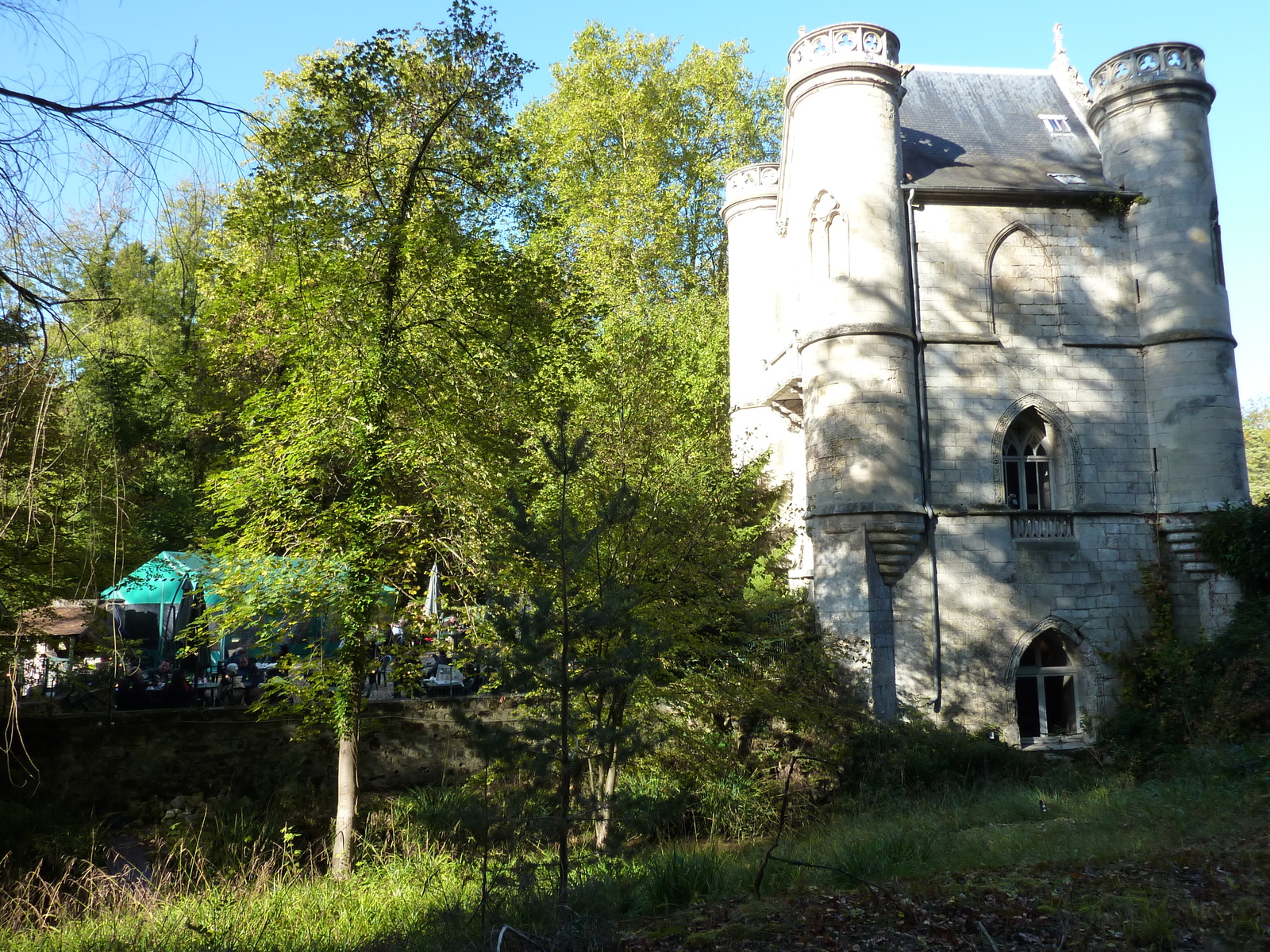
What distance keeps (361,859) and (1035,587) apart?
11.1m

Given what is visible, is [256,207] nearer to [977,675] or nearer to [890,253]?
[890,253]

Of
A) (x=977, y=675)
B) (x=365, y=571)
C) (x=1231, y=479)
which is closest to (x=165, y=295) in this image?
(x=365, y=571)

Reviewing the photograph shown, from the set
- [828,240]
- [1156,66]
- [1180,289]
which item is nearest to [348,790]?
[828,240]

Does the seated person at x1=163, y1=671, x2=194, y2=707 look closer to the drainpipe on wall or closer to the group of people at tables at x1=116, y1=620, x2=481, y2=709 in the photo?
Answer: the group of people at tables at x1=116, y1=620, x2=481, y2=709

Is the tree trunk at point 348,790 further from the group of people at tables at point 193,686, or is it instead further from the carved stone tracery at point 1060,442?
the carved stone tracery at point 1060,442

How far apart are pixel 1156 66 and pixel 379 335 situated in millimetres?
14165

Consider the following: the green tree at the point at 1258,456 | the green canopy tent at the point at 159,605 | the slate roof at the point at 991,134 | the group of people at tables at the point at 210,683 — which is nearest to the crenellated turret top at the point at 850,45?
the slate roof at the point at 991,134

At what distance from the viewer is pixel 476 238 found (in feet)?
37.3

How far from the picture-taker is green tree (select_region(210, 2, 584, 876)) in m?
10.1

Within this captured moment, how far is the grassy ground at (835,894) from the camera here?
5207 millimetres

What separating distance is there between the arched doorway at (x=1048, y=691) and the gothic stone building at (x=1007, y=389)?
0.13 feet

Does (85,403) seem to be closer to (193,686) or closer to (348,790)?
(348,790)

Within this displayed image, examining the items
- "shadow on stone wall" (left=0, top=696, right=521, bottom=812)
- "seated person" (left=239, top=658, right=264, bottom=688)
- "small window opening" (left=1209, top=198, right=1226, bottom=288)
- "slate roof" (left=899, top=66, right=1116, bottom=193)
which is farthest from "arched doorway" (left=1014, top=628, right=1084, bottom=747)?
"seated person" (left=239, top=658, right=264, bottom=688)

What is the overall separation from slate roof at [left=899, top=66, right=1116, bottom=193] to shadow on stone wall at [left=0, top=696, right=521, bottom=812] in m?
12.5
